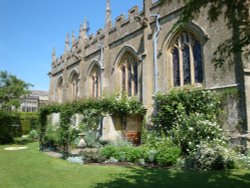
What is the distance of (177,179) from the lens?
741 centimetres

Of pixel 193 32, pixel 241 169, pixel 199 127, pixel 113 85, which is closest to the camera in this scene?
pixel 241 169

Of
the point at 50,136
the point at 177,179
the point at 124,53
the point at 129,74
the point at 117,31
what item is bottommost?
the point at 177,179

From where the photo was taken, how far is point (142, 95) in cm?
1570

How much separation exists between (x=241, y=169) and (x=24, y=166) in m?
8.23

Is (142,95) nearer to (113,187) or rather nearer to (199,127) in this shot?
(199,127)

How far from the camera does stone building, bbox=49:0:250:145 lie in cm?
1178

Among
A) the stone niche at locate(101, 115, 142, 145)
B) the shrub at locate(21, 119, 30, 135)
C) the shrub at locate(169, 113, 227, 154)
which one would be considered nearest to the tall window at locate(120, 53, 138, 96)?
the stone niche at locate(101, 115, 142, 145)

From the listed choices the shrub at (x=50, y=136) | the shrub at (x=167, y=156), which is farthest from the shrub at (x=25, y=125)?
the shrub at (x=167, y=156)

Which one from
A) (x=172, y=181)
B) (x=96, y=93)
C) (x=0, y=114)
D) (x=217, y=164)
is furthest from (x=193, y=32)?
→ (x=0, y=114)

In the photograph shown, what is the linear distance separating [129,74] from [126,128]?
415 cm

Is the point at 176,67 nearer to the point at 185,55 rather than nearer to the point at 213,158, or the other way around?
the point at 185,55

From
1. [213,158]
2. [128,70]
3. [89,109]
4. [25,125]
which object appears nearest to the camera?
[213,158]

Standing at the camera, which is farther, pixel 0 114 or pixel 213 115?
pixel 0 114

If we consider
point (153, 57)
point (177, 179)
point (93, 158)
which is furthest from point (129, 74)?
point (177, 179)
